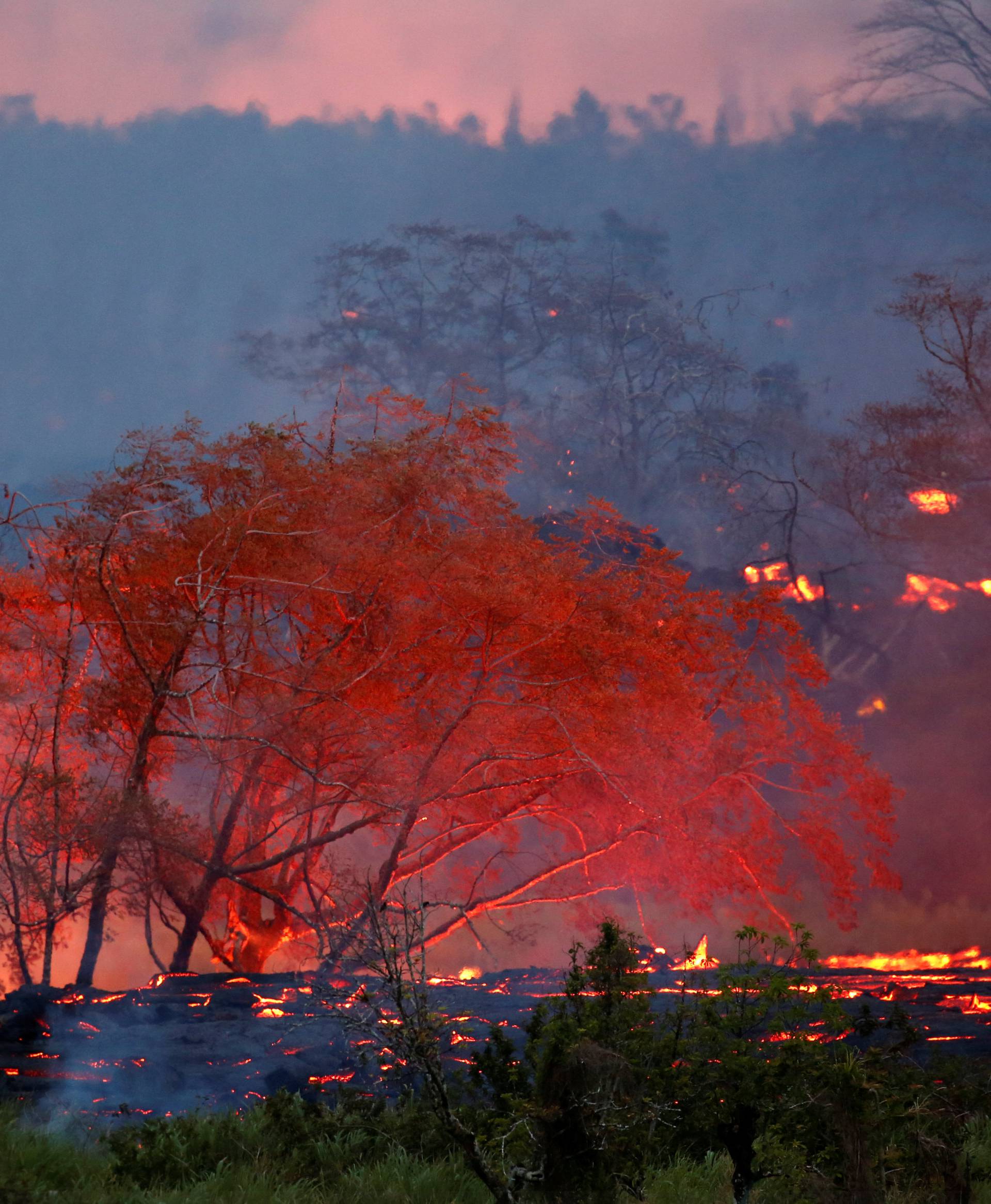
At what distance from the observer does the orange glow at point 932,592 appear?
19906mm

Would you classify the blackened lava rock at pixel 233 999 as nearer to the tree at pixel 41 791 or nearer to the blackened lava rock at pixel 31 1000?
the blackened lava rock at pixel 31 1000

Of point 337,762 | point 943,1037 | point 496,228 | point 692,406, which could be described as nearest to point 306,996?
point 337,762

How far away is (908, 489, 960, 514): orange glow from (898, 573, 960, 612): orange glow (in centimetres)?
142

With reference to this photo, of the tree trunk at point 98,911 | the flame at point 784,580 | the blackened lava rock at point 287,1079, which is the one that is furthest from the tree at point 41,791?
the flame at point 784,580

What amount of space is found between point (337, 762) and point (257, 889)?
1539 mm

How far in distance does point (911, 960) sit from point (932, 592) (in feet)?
25.3

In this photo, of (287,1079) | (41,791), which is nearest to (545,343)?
(41,791)

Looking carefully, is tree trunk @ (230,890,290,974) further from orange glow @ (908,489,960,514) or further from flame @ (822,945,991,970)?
orange glow @ (908,489,960,514)

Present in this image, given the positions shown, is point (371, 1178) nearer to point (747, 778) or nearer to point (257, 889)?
point (257, 889)

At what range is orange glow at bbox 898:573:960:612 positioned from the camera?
19906mm

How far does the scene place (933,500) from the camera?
61.5 ft

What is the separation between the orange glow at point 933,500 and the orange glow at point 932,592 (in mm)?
1416

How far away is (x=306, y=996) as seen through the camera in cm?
959

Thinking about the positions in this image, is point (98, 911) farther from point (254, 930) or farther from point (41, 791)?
point (254, 930)
